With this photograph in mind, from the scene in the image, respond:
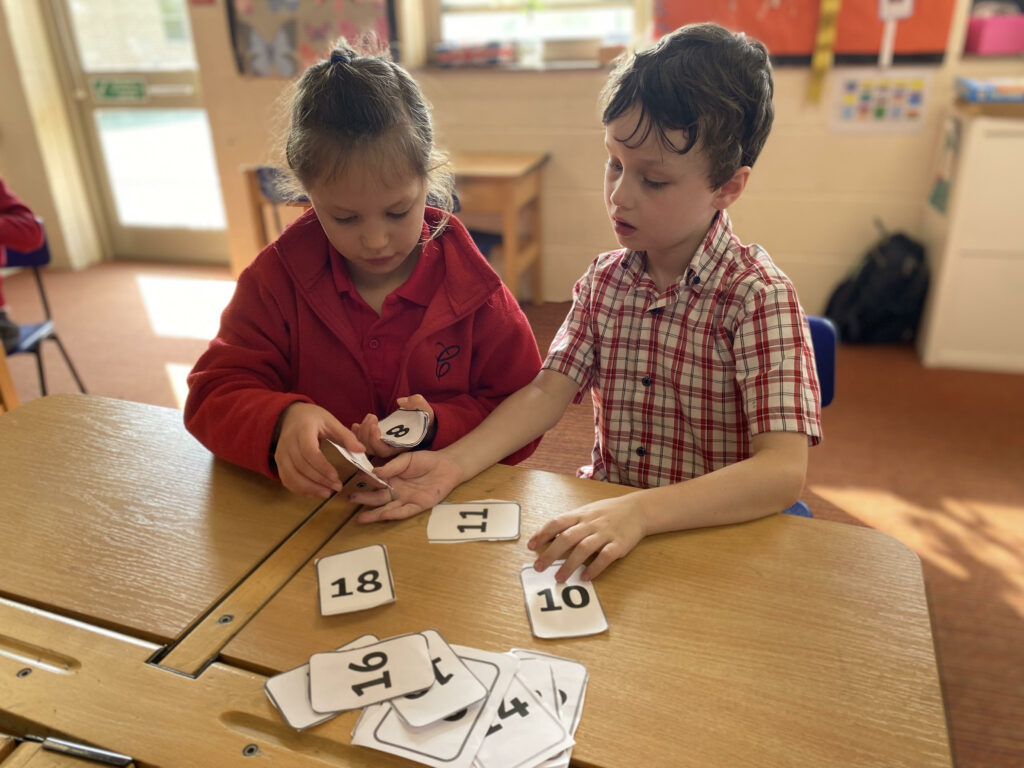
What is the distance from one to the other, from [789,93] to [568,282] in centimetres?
218

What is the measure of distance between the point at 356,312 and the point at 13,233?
1674 millimetres

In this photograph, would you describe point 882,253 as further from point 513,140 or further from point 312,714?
point 312,714

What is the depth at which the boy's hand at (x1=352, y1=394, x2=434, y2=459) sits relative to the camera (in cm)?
95

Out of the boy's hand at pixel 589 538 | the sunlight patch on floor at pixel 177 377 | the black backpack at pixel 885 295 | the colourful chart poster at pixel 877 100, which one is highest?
the colourful chart poster at pixel 877 100

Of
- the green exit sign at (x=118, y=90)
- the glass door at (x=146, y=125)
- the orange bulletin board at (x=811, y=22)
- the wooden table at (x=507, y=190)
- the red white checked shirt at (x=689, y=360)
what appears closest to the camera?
the red white checked shirt at (x=689, y=360)

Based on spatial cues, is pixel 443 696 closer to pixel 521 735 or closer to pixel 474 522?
pixel 521 735

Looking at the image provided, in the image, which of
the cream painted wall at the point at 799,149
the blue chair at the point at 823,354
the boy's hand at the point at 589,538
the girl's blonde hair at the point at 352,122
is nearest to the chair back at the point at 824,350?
the blue chair at the point at 823,354

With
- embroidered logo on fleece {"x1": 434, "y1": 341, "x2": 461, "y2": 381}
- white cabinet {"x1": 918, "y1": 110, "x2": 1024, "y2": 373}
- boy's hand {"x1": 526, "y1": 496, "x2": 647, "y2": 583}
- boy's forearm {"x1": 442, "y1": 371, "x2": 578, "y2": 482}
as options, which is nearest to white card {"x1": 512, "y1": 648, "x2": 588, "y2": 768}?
boy's hand {"x1": 526, "y1": 496, "x2": 647, "y2": 583}

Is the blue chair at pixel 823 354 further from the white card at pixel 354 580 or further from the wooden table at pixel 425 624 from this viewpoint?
the white card at pixel 354 580

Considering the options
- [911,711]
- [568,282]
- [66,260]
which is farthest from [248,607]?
[66,260]

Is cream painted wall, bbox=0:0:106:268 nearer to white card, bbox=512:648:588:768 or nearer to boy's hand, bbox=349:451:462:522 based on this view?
boy's hand, bbox=349:451:462:522

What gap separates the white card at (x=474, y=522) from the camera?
33.4 inches

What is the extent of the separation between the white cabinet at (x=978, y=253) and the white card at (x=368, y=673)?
280 cm

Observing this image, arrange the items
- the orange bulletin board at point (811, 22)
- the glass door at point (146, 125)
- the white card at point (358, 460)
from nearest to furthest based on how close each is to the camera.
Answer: the white card at point (358, 460) → the orange bulletin board at point (811, 22) → the glass door at point (146, 125)
